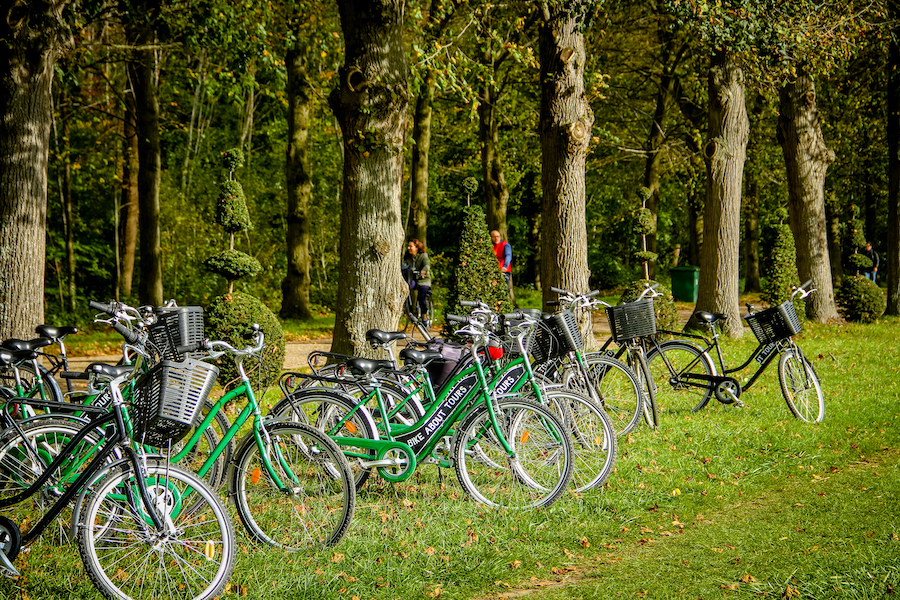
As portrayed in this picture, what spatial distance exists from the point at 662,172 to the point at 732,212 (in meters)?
12.0

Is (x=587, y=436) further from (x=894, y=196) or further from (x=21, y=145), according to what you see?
(x=894, y=196)

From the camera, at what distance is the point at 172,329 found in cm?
603

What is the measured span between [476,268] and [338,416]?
9383 millimetres

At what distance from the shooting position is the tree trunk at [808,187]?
1634cm

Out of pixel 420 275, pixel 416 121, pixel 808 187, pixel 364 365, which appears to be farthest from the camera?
pixel 416 121

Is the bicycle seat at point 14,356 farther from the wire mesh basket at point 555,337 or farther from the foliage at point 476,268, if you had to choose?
the foliage at point 476,268

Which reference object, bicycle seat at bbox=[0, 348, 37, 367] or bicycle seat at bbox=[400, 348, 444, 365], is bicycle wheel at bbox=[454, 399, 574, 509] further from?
bicycle seat at bbox=[0, 348, 37, 367]

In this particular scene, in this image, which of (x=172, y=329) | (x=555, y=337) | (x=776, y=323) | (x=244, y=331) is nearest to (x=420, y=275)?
(x=244, y=331)

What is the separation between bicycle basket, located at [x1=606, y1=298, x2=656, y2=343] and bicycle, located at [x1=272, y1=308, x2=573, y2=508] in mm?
2362

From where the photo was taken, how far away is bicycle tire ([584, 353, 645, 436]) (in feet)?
23.6

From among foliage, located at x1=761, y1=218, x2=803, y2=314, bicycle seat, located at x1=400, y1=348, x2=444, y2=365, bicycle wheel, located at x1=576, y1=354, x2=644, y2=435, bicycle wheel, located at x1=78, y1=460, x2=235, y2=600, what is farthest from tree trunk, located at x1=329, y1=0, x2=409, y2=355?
foliage, located at x1=761, y1=218, x2=803, y2=314

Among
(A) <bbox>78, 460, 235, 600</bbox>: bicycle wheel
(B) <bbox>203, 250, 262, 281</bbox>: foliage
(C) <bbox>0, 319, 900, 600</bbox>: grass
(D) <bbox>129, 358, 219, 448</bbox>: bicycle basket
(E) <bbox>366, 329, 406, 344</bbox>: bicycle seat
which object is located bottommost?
(C) <bbox>0, 319, 900, 600</bbox>: grass

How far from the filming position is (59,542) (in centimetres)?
468

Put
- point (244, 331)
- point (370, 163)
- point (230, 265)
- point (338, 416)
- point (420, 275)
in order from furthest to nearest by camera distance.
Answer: point (420, 275)
point (230, 265)
point (370, 163)
point (244, 331)
point (338, 416)
